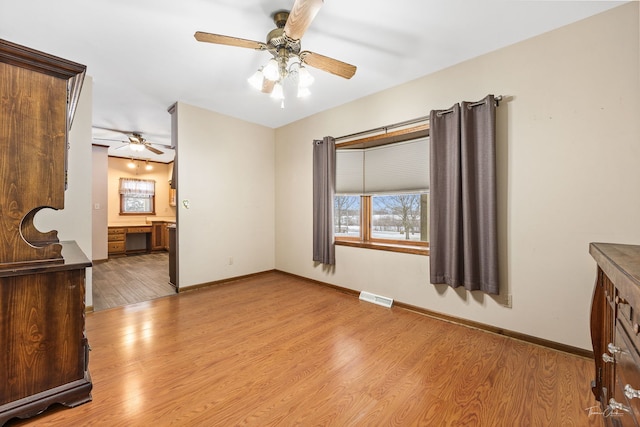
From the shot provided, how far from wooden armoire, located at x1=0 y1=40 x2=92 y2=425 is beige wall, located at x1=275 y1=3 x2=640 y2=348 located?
3.02 metres

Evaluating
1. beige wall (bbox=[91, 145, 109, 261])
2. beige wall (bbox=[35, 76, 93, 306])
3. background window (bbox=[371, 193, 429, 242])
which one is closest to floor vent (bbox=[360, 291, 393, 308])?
background window (bbox=[371, 193, 429, 242])

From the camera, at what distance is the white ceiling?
2.03 meters

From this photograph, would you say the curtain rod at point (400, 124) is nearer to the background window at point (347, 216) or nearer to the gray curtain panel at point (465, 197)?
the gray curtain panel at point (465, 197)

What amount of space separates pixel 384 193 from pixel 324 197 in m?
0.86

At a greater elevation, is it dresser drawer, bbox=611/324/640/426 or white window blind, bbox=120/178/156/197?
white window blind, bbox=120/178/156/197

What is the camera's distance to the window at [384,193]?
10.7 ft

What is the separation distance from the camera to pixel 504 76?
2.50m

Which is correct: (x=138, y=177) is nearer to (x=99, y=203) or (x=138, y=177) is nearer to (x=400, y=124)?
(x=99, y=203)

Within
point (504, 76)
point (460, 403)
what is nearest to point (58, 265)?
point (460, 403)

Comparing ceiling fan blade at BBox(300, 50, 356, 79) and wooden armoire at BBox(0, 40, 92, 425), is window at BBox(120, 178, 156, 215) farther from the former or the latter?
ceiling fan blade at BBox(300, 50, 356, 79)

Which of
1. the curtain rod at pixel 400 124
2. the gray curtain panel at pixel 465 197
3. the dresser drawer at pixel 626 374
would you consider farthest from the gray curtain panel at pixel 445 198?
the dresser drawer at pixel 626 374

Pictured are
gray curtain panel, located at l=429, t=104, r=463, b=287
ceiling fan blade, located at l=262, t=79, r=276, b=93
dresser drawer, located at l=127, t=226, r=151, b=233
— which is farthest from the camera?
dresser drawer, located at l=127, t=226, r=151, b=233

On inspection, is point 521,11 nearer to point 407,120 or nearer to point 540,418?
point 407,120

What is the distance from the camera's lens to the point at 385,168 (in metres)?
3.57
